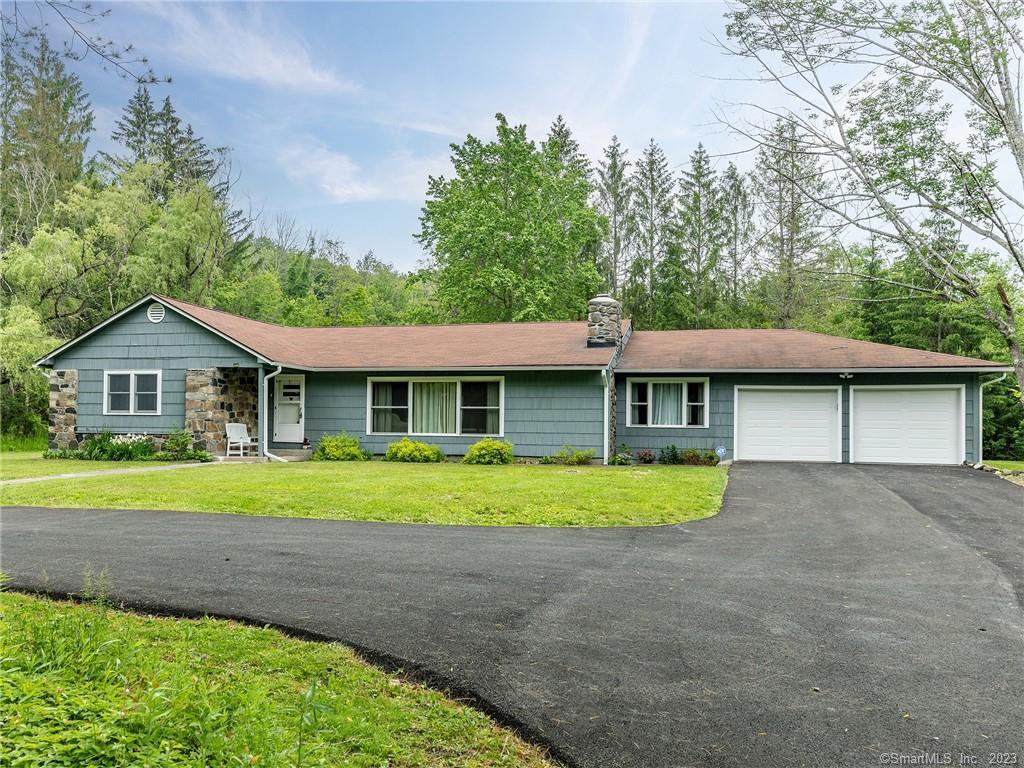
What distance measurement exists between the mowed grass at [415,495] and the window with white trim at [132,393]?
202 inches

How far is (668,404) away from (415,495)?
28.7ft

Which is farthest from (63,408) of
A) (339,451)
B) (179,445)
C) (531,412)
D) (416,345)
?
(531,412)

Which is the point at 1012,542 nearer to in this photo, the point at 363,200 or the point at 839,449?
the point at 839,449

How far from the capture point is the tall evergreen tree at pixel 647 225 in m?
33.1

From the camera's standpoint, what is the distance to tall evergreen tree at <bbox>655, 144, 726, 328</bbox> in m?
32.0

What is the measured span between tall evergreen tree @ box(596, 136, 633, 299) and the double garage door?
17.8 m

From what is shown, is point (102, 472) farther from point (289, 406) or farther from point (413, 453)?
point (413, 453)

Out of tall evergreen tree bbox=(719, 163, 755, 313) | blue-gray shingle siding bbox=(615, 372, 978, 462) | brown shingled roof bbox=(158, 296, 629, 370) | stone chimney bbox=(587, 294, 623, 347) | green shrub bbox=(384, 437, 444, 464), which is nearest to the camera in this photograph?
blue-gray shingle siding bbox=(615, 372, 978, 462)

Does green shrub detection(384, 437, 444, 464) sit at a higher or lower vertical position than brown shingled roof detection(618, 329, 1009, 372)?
lower

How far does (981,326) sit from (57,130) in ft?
134

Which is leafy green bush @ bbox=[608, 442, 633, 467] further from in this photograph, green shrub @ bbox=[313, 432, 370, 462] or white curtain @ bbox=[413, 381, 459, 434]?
green shrub @ bbox=[313, 432, 370, 462]

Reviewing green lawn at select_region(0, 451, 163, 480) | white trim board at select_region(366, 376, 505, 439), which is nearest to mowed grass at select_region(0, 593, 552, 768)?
green lawn at select_region(0, 451, 163, 480)

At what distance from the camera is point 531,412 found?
53.7 ft

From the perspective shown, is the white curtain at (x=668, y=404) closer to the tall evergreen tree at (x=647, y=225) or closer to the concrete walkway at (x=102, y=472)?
the concrete walkway at (x=102, y=472)
